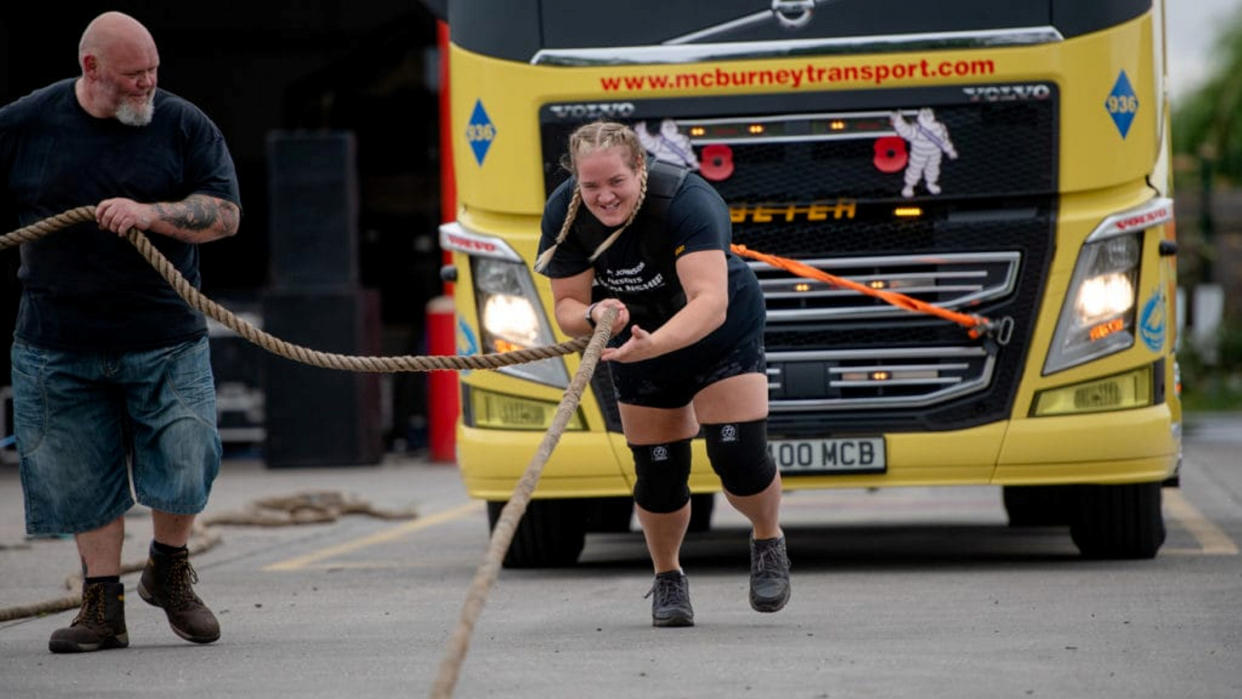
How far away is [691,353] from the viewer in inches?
293

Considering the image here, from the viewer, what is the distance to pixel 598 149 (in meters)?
7.02

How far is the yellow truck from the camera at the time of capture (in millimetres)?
9188

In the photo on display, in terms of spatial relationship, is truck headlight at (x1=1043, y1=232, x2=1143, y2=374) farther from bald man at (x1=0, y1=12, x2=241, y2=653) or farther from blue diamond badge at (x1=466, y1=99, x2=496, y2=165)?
bald man at (x1=0, y1=12, x2=241, y2=653)

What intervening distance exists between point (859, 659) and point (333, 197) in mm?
13521

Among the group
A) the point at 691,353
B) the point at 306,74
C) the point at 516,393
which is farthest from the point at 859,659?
the point at 306,74

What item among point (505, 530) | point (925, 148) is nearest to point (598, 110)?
point (925, 148)

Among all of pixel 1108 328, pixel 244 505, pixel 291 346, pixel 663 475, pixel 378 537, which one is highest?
pixel 291 346

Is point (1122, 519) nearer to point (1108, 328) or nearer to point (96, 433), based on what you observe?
point (1108, 328)

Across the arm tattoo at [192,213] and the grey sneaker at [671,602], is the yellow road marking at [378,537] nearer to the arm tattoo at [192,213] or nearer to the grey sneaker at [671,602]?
the grey sneaker at [671,602]

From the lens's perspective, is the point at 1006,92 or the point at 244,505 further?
the point at 244,505

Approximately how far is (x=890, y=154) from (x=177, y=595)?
341 cm

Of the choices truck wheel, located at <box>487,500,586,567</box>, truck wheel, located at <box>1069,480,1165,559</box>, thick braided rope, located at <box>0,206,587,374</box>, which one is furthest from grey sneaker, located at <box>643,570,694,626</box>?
truck wheel, located at <box>1069,480,1165,559</box>

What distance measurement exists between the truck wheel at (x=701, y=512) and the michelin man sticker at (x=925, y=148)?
12.0 feet

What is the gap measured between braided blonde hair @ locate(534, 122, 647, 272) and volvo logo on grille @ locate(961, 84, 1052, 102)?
232cm
